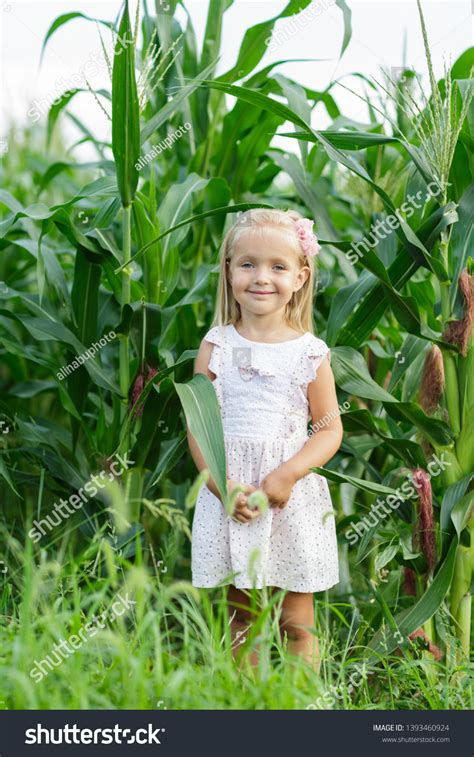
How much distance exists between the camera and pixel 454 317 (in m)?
2.26

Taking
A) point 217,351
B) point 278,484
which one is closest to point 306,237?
point 217,351

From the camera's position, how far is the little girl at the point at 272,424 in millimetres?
2125

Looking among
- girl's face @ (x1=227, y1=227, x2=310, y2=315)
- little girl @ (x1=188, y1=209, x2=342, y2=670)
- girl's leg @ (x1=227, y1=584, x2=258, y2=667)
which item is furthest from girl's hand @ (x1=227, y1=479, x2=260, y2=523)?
girl's face @ (x1=227, y1=227, x2=310, y2=315)

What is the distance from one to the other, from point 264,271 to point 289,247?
92 mm

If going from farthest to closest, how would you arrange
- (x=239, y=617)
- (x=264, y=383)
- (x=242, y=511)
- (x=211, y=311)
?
(x=211, y=311), (x=239, y=617), (x=264, y=383), (x=242, y=511)

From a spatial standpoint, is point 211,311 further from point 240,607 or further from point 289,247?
point 240,607

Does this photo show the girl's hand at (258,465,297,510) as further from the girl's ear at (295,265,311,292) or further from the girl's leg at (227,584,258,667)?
the girl's ear at (295,265,311,292)

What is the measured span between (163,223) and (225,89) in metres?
0.47

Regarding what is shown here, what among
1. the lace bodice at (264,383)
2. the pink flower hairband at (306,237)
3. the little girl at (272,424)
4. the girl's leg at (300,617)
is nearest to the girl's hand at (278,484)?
the little girl at (272,424)

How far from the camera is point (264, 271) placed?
2127 millimetres

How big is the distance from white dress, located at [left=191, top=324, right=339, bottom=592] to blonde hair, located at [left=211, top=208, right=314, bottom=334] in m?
0.09

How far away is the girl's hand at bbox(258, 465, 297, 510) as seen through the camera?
2068 mm

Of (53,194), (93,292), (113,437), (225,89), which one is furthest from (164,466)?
(53,194)
